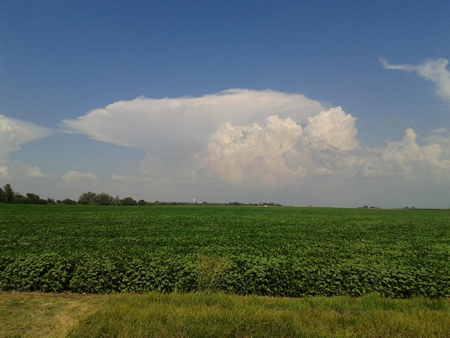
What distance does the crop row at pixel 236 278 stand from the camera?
8.77 metres

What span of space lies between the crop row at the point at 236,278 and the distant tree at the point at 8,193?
111m

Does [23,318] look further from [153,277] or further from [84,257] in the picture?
[84,257]

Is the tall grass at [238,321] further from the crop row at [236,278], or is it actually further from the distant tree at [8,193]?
the distant tree at [8,193]

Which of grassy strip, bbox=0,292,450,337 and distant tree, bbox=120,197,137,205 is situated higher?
grassy strip, bbox=0,292,450,337

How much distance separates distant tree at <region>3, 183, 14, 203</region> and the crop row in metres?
111

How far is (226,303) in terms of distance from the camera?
645 cm

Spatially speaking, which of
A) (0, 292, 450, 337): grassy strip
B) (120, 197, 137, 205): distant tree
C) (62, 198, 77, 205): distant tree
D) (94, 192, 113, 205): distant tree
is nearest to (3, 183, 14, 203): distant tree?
(62, 198, 77, 205): distant tree

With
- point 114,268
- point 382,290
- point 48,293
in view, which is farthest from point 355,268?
point 48,293

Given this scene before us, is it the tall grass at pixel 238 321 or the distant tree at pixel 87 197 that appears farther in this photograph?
the distant tree at pixel 87 197

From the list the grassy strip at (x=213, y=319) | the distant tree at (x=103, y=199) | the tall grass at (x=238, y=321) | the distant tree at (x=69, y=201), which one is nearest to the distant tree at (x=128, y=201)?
the distant tree at (x=103, y=199)

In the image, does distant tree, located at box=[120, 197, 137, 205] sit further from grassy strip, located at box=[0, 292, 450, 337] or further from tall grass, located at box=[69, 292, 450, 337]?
tall grass, located at box=[69, 292, 450, 337]

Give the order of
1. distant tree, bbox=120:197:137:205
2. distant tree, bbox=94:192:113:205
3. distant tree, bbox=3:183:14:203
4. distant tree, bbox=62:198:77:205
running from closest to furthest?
distant tree, bbox=3:183:14:203, distant tree, bbox=62:198:77:205, distant tree, bbox=120:197:137:205, distant tree, bbox=94:192:113:205

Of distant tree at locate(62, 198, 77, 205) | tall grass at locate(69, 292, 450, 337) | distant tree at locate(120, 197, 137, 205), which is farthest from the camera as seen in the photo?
distant tree at locate(120, 197, 137, 205)

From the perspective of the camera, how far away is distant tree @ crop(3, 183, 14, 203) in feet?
318
